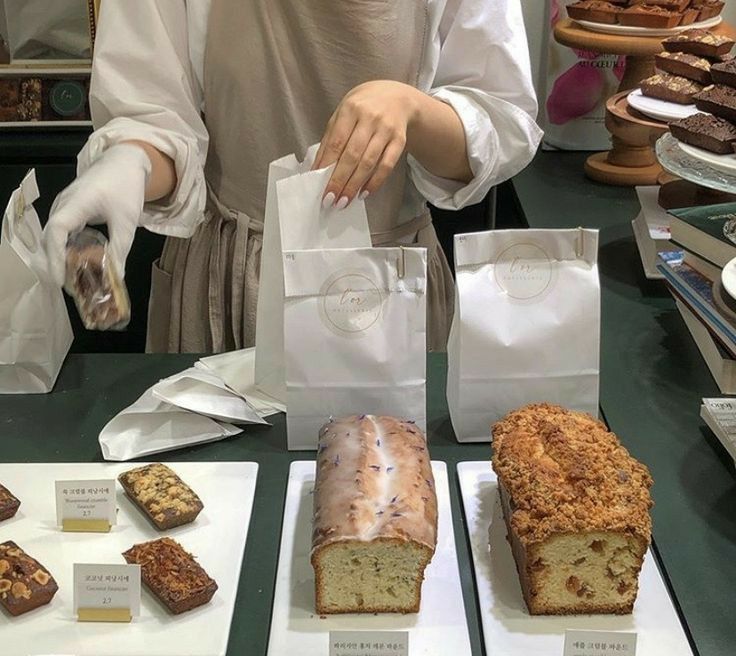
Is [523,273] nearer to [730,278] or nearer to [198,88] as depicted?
[730,278]

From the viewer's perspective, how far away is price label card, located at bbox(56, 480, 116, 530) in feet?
3.67

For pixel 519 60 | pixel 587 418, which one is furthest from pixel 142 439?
pixel 519 60

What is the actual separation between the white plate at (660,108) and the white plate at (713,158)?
280mm

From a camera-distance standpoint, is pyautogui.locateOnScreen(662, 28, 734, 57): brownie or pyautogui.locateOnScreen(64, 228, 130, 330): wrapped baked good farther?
pyautogui.locateOnScreen(662, 28, 734, 57): brownie

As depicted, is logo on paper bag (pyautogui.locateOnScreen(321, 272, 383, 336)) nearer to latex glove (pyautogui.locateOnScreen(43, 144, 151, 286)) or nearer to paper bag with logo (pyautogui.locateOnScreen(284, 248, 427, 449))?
paper bag with logo (pyautogui.locateOnScreen(284, 248, 427, 449))

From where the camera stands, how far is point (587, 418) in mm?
1171

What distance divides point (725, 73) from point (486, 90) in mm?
456

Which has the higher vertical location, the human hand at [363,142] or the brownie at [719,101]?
the human hand at [363,142]

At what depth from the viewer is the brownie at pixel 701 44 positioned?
2.05 m

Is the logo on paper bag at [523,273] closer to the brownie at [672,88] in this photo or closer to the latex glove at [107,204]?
the latex glove at [107,204]

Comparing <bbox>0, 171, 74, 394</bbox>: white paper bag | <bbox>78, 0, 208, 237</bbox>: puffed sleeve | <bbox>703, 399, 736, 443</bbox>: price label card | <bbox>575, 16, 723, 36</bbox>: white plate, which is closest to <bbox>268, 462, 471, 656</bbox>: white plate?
<bbox>703, 399, 736, 443</bbox>: price label card

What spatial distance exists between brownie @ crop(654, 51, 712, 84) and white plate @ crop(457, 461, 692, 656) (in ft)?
3.98

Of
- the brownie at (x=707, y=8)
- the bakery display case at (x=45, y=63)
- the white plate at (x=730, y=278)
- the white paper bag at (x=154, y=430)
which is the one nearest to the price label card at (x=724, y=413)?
the white plate at (x=730, y=278)

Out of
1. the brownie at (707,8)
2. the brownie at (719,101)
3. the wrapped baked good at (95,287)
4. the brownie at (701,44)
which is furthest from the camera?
the brownie at (707,8)
